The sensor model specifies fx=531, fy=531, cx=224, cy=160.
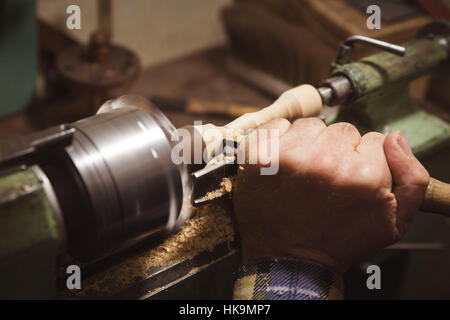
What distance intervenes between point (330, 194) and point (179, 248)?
1.09ft

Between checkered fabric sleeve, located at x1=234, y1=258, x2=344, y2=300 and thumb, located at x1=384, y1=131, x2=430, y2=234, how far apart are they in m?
0.19

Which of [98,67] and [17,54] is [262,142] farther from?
[17,54]

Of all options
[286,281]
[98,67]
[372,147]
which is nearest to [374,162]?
[372,147]

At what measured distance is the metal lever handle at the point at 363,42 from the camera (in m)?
1.33

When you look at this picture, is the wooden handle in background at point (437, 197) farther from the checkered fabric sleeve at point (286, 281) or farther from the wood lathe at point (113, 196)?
the checkered fabric sleeve at point (286, 281)

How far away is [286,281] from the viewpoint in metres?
1.01

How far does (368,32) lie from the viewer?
2.31 meters

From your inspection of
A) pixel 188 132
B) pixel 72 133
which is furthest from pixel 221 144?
pixel 72 133

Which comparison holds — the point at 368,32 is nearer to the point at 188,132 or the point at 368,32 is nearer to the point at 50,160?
the point at 188,132

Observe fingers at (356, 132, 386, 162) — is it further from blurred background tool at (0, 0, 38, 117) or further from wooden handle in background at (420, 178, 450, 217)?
blurred background tool at (0, 0, 38, 117)

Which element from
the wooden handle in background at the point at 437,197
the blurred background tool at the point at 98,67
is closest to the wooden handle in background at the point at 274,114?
the wooden handle in background at the point at 437,197

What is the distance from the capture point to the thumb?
103 cm

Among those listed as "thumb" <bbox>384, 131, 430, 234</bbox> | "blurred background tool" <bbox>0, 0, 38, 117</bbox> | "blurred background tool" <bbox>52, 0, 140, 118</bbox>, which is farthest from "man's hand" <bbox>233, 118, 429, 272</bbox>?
"blurred background tool" <bbox>0, 0, 38, 117</bbox>
